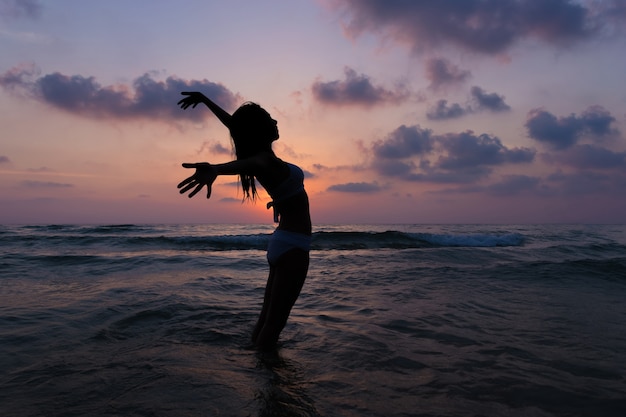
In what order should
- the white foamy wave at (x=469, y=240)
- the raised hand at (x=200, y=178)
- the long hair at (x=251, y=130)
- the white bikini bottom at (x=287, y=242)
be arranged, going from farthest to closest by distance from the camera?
1. the white foamy wave at (x=469, y=240)
2. the white bikini bottom at (x=287, y=242)
3. the long hair at (x=251, y=130)
4. the raised hand at (x=200, y=178)

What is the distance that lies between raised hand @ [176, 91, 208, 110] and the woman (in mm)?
198

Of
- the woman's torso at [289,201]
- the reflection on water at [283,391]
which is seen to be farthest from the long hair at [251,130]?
the reflection on water at [283,391]

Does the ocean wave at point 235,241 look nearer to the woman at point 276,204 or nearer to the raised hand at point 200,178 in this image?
the woman at point 276,204

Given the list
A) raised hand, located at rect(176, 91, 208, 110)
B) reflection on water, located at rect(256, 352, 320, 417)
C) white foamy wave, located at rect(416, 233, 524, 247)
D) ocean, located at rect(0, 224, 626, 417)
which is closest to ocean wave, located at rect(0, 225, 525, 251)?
white foamy wave, located at rect(416, 233, 524, 247)

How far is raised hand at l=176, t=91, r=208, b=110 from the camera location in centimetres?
421

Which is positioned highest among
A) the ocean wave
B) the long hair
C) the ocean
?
the long hair

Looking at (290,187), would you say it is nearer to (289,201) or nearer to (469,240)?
(289,201)

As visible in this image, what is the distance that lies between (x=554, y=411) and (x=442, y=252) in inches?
442

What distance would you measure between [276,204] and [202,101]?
1609mm

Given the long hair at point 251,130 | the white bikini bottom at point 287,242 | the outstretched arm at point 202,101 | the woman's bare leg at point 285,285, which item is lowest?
the woman's bare leg at point 285,285

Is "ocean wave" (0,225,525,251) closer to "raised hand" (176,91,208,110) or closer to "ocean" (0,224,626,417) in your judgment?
"ocean" (0,224,626,417)

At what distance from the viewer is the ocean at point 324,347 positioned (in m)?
2.83

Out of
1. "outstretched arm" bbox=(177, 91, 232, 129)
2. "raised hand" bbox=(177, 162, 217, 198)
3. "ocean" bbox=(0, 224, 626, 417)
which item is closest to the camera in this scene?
"raised hand" bbox=(177, 162, 217, 198)

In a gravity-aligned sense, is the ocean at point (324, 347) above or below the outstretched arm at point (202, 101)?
below
